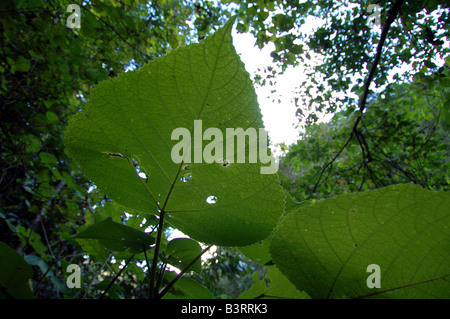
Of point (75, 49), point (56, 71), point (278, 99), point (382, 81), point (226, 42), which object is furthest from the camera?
point (278, 99)

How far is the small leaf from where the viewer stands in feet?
1.23

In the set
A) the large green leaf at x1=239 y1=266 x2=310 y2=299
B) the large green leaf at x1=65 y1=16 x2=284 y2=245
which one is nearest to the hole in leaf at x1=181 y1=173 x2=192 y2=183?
the large green leaf at x1=65 y1=16 x2=284 y2=245

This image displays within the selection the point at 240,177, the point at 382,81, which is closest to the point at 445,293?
the point at 240,177

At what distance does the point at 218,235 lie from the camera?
37 centimetres

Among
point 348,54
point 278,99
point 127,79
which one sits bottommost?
point 127,79

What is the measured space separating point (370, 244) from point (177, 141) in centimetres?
28

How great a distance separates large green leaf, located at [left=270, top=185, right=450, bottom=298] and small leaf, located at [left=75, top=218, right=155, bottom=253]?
21cm

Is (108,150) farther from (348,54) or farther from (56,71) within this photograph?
Answer: (348,54)

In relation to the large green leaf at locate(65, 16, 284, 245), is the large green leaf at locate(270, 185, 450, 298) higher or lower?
lower

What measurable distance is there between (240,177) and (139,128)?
0.16m

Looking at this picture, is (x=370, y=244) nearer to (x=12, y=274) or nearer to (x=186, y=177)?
(x=186, y=177)

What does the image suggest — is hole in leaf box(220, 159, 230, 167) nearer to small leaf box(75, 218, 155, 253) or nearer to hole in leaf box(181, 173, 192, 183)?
hole in leaf box(181, 173, 192, 183)

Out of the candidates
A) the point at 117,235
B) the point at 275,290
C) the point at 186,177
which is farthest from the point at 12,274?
the point at 275,290

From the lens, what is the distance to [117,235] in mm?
391
